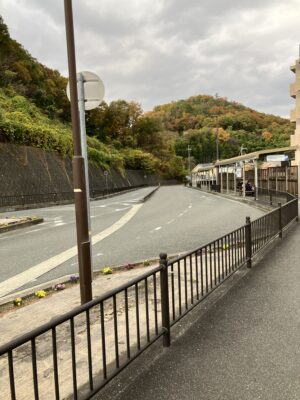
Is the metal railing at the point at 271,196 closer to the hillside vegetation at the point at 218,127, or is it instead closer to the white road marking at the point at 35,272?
the white road marking at the point at 35,272

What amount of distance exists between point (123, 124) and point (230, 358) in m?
87.7

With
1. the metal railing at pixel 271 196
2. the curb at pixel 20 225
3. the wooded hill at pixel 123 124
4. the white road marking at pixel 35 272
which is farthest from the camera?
the wooded hill at pixel 123 124

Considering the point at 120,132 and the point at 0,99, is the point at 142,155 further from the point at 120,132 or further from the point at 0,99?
the point at 0,99

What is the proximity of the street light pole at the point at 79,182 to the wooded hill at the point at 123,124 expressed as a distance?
2543cm

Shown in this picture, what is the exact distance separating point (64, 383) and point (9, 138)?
28.9 meters

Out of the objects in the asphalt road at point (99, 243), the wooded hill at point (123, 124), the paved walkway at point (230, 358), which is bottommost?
the asphalt road at point (99, 243)

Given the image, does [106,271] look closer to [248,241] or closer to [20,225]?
[248,241]

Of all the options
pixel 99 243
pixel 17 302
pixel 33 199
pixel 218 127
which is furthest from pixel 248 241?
pixel 218 127

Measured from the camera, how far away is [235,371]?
350 cm

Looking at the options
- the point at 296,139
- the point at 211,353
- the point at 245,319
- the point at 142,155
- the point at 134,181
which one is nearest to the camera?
the point at 211,353

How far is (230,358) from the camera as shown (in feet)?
12.3

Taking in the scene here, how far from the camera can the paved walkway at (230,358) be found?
320cm

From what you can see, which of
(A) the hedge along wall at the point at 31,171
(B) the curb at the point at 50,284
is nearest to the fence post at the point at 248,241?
(B) the curb at the point at 50,284

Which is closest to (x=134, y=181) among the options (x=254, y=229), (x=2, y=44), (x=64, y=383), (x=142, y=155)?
(x=142, y=155)
